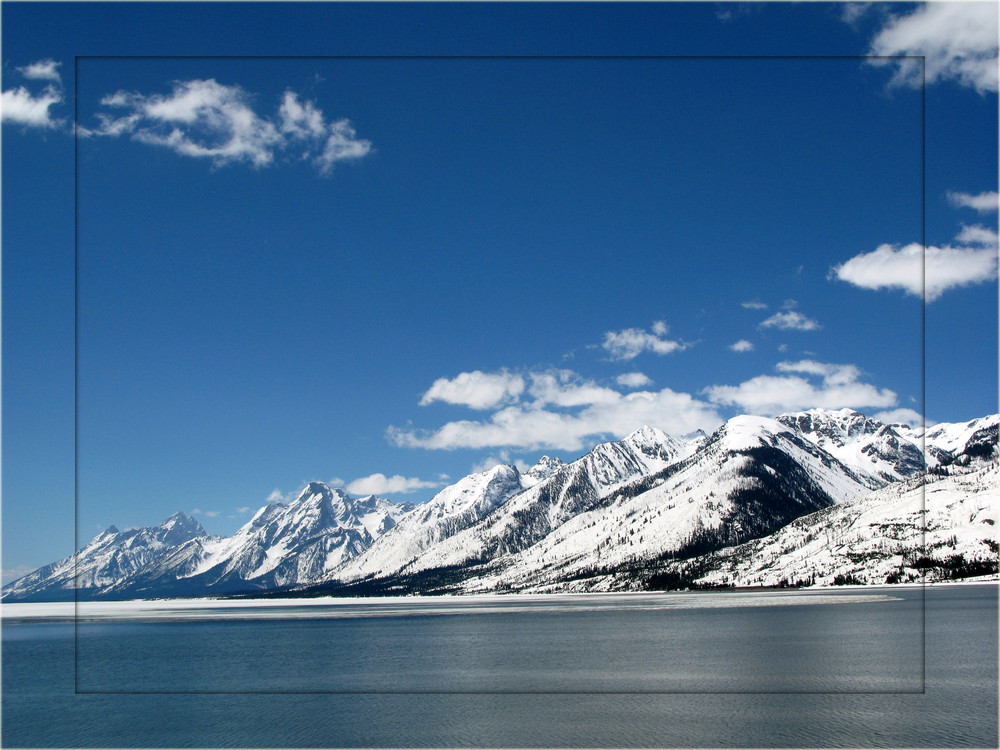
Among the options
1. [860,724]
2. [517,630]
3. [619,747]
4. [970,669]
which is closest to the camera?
[619,747]

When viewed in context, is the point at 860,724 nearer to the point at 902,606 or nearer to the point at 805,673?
the point at 805,673

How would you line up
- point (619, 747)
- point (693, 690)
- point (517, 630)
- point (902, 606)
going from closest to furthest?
1. point (619, 747)
2. point (693, 690)
3. point (517, 630)
4. point (902, 606)

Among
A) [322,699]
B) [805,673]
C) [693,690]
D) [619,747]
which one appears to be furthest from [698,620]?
[619,747]

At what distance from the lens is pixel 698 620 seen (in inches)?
5728

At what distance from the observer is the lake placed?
153 feet

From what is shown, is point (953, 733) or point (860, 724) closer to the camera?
point (953, 733)

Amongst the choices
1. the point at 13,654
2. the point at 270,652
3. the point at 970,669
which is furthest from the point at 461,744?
the point at 13,654

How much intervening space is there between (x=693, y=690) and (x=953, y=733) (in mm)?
19080

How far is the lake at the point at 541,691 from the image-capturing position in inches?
1832

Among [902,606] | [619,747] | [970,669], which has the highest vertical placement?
[619,747]

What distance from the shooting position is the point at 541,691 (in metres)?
60.8

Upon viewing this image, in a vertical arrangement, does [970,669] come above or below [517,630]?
above

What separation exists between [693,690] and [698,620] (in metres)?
92.5

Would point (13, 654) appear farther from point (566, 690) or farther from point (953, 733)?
point (953, 733)
